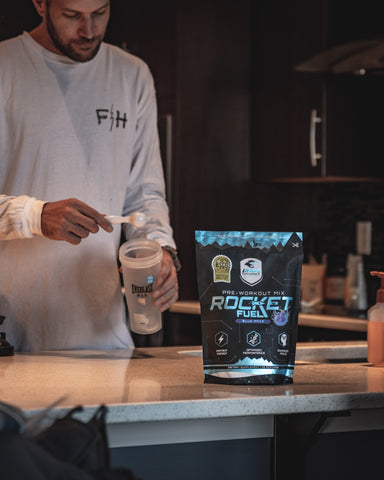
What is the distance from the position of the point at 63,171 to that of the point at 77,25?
1.22 feet

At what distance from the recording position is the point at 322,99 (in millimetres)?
3598

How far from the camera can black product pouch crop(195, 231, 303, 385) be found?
1.34 meters

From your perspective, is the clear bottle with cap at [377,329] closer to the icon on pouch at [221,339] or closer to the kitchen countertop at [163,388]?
the kitchen countertop at [163,388]

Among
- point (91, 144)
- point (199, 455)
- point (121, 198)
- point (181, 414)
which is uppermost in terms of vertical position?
point (91, 144)

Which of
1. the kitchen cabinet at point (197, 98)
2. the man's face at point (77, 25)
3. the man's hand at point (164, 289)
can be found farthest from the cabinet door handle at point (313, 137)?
the man's hand at point (164, 289)

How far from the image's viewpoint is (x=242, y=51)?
3918 mm

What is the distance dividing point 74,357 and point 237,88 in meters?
2.43

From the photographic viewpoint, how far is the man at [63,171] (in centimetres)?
202

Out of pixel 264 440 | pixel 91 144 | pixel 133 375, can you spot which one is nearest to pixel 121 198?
pixel 91 144

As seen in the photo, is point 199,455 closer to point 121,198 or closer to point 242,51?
point 121,198

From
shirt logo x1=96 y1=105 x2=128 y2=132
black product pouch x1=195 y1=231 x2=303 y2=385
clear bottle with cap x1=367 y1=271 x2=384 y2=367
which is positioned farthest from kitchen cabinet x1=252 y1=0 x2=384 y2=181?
black product pouch x1=195 y1=231 x2=303 y2=385

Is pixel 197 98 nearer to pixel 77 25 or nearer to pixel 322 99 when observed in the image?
pixel 322 99

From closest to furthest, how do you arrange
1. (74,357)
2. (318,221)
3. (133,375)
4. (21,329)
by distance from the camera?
(133,375)
(74,357)
(21,329)
(318,221)

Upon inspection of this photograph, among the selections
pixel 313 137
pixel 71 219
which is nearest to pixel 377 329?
pixel 71 219
